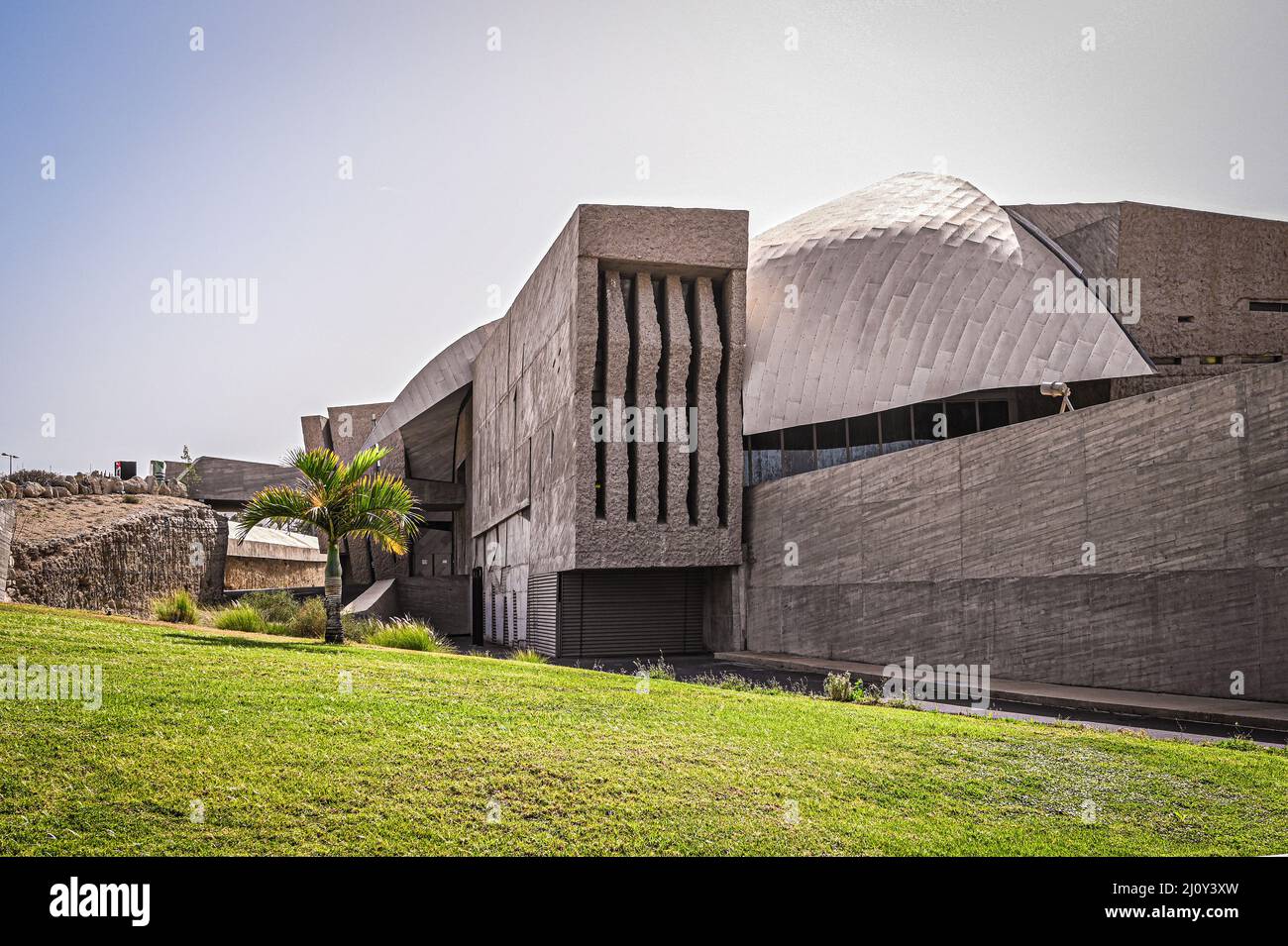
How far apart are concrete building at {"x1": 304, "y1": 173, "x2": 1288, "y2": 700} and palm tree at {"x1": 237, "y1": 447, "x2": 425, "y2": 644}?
7205 mm

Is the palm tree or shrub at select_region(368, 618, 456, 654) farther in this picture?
shrub at select_region(368, 618, 456, 654)

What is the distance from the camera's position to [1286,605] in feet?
41.2

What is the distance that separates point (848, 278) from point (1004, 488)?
11370mm

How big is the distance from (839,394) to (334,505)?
1442 cm

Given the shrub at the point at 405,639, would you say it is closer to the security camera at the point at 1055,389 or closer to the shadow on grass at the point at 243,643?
the shadow on grass at the point at 243,643

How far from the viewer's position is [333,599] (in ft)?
54.4

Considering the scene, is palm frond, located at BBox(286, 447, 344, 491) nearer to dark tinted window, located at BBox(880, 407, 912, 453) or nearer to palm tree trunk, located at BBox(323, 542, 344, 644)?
palm tree trunk, located at BBox(323, 542, 344, 644)

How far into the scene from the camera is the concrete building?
19531mm

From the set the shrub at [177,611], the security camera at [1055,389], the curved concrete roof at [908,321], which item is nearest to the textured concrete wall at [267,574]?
the shrub at [177,611]

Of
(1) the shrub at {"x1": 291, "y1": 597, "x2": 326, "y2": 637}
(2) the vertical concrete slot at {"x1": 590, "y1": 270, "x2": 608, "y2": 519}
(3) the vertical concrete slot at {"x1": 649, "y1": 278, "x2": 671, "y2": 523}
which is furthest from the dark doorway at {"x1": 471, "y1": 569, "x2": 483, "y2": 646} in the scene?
(1) the shrub at {"x1": 291, "y1": 597, "x2": 326, "y2": 637}

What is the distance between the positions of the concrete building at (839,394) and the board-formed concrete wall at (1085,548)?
9cm

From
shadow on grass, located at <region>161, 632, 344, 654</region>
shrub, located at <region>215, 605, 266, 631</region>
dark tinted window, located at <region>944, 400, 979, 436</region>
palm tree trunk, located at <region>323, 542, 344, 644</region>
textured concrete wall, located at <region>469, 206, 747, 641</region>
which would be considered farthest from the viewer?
dark tinted window, located at <region>944, 400, 979, 436</region>

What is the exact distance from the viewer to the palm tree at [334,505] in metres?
16.5

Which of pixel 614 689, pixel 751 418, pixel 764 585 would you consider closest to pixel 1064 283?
pixel 751 418
